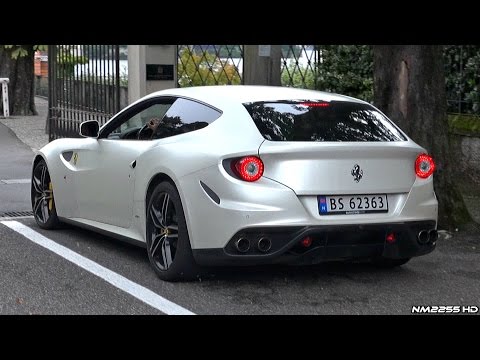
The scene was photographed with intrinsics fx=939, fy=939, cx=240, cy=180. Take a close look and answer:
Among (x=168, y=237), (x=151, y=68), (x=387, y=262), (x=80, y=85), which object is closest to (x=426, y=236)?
(x=387, y=262)

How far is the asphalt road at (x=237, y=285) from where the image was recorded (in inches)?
237

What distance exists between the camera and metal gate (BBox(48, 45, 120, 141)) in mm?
15109

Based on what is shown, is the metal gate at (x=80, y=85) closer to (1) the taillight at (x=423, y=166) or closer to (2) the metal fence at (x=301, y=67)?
(2) the metal fence at (x=301, y=67)

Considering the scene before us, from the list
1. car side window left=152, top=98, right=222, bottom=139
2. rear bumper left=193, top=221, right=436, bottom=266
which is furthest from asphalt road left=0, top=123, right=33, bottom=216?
rear bumper left=193, top=221, right=436, bottom=266

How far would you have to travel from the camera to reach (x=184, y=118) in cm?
700

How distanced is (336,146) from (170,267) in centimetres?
144

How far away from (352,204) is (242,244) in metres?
0.79

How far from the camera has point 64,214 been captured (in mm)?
8445

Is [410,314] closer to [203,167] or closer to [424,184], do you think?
[424,184]

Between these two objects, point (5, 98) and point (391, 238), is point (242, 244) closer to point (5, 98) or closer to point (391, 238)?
point (391, 238)

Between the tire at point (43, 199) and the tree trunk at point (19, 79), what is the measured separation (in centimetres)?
1676

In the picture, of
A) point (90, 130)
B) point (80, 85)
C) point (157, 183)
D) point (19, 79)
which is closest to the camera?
point (157, 183)

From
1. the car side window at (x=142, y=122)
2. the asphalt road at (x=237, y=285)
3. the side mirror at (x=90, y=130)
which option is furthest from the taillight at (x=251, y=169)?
the side mirror at (x=90, y=130)

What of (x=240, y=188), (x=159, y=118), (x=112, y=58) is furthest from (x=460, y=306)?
(x=112, y=58)
